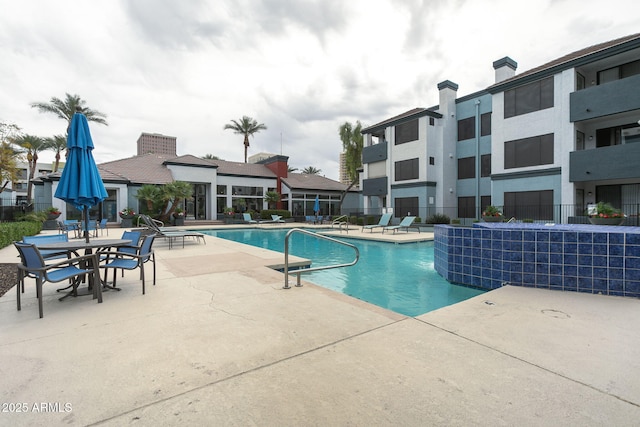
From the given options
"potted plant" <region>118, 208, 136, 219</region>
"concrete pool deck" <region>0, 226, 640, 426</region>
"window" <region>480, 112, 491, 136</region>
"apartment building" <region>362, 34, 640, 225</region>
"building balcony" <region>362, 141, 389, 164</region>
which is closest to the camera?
"concrete pool deck" <region>0, 226, 640, 426</region>

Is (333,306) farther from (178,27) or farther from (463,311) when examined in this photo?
(178,27)

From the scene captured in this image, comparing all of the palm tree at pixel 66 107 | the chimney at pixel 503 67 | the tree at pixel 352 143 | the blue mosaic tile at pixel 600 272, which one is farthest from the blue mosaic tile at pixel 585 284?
the palm tree at pixel 66 107

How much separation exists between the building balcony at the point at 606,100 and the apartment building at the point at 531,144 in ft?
0.12

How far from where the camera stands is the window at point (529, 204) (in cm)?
1655

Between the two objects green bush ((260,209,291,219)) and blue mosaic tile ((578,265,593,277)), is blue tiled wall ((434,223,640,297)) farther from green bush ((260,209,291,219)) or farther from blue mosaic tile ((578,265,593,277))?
green bush ((260,209,291,219))

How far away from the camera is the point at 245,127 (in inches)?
1594

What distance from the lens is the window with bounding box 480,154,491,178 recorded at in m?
21.2

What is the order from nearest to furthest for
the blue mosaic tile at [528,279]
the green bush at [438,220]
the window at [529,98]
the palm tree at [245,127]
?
1. the blue mosaic tile at [528,279]
2. the window at [529,98]
3. the green bush at [438,220]
4. the palm tree at [245,127]

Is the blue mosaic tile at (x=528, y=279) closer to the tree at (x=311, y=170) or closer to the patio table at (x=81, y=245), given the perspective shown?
the patio table at (x=81, y=245)

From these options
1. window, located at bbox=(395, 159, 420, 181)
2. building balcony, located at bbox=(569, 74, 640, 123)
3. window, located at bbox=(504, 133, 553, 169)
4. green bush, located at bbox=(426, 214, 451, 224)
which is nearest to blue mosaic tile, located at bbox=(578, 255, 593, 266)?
building balcony, located at bbox=(569, 74, 640, 123)

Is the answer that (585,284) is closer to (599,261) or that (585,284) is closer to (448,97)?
(599,261)

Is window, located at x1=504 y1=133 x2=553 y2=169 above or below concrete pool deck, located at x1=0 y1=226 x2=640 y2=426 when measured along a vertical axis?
above

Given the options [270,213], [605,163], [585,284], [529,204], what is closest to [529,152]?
[529,204]

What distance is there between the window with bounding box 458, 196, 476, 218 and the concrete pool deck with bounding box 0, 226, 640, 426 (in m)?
19.5
